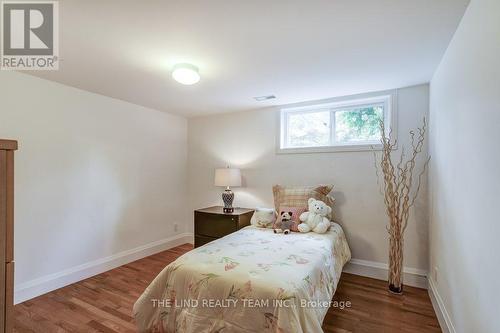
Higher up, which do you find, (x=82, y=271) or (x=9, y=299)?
(x=9, y=299)

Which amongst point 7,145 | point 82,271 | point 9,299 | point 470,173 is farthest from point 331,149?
point 82,271

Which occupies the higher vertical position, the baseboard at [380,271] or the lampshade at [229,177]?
the lampshade at [229,177]

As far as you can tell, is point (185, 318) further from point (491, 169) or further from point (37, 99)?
point (37, 99)

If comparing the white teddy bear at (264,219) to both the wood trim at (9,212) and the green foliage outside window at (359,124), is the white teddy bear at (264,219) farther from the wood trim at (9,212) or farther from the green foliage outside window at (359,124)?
the wood trim at (9,212)

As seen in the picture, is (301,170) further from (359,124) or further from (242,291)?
(242,291)

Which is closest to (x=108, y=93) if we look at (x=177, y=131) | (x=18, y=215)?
(x=177, y=131)

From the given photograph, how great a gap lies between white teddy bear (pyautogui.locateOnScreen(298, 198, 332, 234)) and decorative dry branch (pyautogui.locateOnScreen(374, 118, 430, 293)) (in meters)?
0.65

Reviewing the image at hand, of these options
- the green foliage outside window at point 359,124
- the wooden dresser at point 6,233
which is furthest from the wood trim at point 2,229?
the green foliage outside window at point 359,124

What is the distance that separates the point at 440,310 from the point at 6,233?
2.93m

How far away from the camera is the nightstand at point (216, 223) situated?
3072 millimetres

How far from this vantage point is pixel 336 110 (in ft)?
10.3

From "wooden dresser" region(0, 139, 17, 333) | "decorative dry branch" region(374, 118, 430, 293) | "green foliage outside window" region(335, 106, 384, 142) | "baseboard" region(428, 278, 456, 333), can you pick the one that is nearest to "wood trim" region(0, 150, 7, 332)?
"wooden dresser" region(0, 139, 17, 333)

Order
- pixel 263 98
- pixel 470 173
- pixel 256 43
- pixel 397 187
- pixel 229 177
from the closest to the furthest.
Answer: pixel 470 173 → pixel 256 43 → pixel 397 187 → pixel 263 98 → pixel 229 177

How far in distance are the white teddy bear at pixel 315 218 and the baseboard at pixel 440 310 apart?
1.04m
